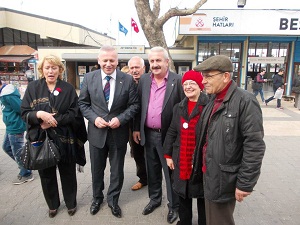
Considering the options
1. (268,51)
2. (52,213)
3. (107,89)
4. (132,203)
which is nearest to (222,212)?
(132,203)

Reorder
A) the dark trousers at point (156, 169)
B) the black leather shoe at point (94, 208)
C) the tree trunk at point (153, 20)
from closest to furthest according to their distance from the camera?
the dark trousers at point (156, 169), the black leather shoe at point (94, 208), the tree trunk at point (153, 20)

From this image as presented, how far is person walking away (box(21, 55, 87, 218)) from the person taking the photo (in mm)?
2725

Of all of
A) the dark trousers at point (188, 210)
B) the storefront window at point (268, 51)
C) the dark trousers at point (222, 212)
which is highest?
the storefront window at point (268, 51)

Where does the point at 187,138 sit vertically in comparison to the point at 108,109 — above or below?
below

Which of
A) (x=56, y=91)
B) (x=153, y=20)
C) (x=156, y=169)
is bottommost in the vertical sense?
(x=156, y=169)

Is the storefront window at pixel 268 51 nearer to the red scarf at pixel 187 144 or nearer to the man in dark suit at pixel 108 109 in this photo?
the man in dark suit at pixel 108 109

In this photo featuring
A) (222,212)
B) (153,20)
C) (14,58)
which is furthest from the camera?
→ (14,58)

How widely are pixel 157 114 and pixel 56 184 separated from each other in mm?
1526

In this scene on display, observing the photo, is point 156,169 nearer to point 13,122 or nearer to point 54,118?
point 54,118

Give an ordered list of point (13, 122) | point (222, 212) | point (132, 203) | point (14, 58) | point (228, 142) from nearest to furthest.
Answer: point (228, 142) → point (222, 212) → point (132, 203) → point (13, 122) → point (14, 58)

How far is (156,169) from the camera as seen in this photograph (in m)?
3.11

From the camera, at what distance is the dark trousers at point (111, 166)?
3.02 metres

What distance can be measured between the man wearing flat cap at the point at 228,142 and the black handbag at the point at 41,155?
1664 mm

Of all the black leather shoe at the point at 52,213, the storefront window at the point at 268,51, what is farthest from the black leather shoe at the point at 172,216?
the storefront window at the point at 268,51
